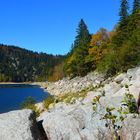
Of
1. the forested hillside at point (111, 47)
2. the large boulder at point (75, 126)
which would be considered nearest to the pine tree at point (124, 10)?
the forested hillside at point (111, 47)

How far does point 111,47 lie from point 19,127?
6014 centimetres

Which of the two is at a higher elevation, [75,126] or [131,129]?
[75,126]

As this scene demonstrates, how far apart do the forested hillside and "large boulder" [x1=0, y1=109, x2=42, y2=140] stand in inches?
1622

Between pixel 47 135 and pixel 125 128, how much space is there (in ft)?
9.45

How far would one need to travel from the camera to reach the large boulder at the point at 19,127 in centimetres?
1290

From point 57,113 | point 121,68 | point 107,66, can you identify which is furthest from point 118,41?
point 57,113

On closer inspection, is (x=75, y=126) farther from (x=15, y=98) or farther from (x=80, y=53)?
(x=80, y=53)

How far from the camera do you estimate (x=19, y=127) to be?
13.1 meters

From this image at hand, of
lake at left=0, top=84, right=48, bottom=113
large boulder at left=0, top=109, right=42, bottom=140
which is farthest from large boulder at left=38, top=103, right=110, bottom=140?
lake at left=0, top=84, right=48, bottom=113

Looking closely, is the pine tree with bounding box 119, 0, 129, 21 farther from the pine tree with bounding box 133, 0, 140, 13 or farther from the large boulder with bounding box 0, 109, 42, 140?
the large boulder with bounding box 0, 109, 42, 140

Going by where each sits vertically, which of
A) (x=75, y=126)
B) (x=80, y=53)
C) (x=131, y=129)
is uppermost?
(x=80, y=53)

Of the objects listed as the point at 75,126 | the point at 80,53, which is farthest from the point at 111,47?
the point at 75,126

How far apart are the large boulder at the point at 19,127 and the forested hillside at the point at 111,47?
4119 centimetres

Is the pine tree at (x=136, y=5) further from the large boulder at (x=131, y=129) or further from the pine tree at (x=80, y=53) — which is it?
the large boulder at (x=131, y=129)
